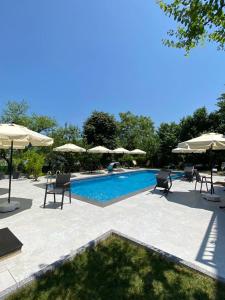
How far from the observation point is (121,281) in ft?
8.47

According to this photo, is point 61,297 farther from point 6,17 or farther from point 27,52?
point 27,52

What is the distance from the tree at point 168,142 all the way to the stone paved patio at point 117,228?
1552cm

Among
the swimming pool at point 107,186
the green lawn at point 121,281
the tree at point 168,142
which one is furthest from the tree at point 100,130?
the green lawn at point 121,281

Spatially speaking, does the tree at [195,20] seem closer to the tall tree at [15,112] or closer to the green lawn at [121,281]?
the green lawn at [121,281]

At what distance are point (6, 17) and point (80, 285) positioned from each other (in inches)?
516

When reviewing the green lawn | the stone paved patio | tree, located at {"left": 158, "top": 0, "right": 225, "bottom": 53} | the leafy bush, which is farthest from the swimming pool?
tree, located at {"left": 158, "top": 0, "right": 225, "bottom": 53}

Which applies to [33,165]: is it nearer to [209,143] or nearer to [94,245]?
[94,245]

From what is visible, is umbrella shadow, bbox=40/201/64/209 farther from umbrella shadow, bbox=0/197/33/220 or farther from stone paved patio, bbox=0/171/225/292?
umbrella shadow, bbox=0/197/33/220

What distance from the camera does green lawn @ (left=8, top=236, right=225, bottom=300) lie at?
2311 millimetres

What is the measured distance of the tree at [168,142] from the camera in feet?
71.8

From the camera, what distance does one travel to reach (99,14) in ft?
25.0

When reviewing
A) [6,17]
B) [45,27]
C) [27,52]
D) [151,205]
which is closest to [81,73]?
[27,52]

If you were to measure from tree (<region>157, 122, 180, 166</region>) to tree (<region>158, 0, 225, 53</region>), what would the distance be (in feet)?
62.8

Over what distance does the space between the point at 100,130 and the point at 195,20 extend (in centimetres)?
2194
